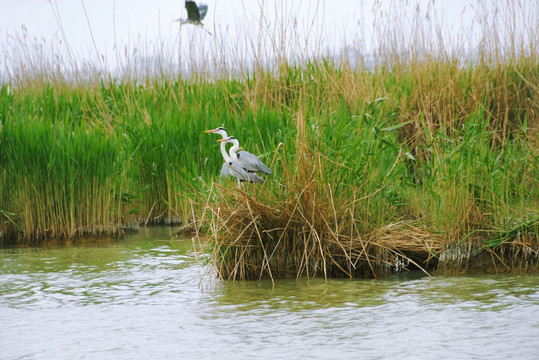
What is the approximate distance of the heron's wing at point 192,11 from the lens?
10329mm

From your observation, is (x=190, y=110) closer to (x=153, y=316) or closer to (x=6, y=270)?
(x=6, y=270)

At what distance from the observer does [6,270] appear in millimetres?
5770

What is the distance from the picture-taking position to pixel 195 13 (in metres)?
10.4

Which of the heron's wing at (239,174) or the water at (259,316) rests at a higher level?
the heron's wing at (239,174)

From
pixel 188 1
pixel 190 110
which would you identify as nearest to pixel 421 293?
pixel 190 110

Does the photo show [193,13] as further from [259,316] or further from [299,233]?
[259,316]

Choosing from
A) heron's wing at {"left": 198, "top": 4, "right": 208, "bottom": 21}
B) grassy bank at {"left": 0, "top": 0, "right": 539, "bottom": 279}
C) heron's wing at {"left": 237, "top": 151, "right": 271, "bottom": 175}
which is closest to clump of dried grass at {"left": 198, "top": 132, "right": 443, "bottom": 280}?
grassy bank at {"left": 0, "top": 0, "right": 539, "bottom": 279}

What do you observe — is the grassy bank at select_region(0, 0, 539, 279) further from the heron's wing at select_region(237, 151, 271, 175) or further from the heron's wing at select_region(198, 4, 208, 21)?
the heron's wing at select_region(198, 4, 208, 21)

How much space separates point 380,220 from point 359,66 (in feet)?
15.9

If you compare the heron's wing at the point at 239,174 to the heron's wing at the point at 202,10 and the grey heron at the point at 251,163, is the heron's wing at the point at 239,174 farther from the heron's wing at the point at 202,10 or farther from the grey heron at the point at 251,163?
the heron's wing at the point at 202,10

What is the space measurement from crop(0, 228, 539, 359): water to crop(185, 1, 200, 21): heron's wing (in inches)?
223

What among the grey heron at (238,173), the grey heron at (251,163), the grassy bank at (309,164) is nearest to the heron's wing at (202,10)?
the grassy bank at (309,164)

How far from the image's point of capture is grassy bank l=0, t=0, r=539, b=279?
5.00m

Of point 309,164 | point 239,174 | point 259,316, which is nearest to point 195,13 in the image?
point 239,174
